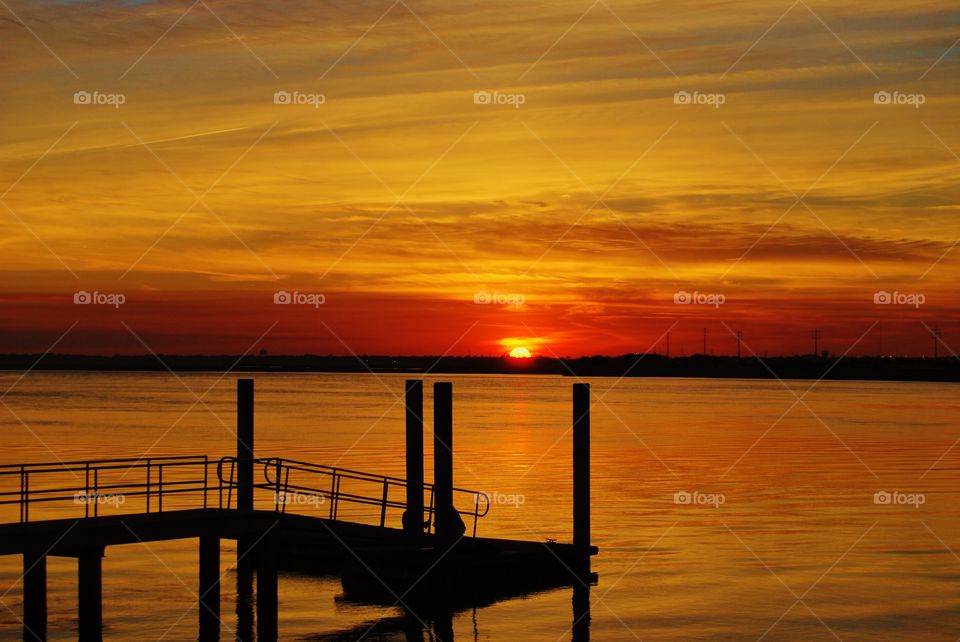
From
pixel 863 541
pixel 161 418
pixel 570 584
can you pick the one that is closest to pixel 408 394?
pixel 570 584

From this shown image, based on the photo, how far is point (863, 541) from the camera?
133ft

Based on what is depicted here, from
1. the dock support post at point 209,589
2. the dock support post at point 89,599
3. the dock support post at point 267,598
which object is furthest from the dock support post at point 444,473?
the dock support post at point 89,599

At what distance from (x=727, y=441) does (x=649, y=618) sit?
202 ft

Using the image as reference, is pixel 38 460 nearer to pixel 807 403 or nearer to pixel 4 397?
pixel 4 397
